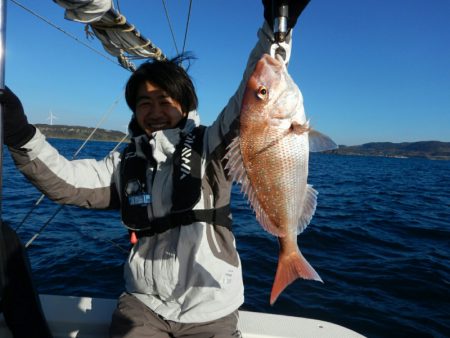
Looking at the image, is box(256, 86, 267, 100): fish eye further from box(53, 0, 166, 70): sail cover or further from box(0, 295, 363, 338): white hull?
box(0, 295, 363, 338): white hull

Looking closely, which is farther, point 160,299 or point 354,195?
point 354,195

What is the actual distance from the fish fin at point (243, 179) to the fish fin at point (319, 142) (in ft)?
1.36

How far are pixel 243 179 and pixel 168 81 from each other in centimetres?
117

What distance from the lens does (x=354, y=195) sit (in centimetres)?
1466

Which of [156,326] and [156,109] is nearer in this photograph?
[156,326]

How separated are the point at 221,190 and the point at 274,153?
66 centimetres

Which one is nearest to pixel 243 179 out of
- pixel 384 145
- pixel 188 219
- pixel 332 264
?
pixel 188 219

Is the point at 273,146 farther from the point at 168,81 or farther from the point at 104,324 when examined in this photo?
the point at 104,324

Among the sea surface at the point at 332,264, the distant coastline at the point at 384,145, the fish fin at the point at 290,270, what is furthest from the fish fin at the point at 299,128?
the distant coastline at the point at 384,145

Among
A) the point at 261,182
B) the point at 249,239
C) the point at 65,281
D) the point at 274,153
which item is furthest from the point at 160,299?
the point at 249,239

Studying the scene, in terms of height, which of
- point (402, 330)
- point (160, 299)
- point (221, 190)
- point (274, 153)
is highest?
point (274, 153)

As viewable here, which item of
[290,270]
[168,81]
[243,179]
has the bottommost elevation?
[290,270]

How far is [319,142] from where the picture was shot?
72.7 inches

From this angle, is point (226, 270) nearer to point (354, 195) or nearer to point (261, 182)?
point (261, 182)
